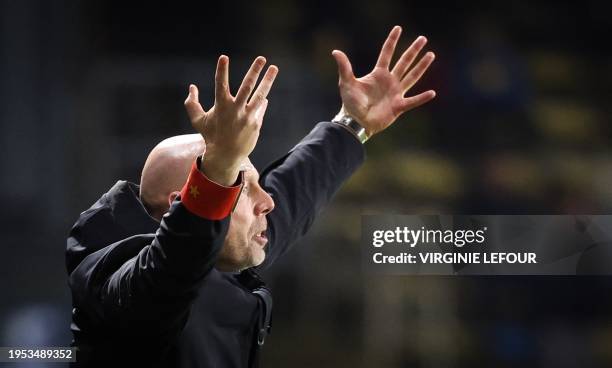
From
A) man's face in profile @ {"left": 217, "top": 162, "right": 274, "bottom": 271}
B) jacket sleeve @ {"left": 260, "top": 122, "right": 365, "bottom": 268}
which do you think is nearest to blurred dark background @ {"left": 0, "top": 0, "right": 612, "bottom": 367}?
jacket sleeve @ {"left": 260, "top": 122, "right": 365, "bottom": 268}

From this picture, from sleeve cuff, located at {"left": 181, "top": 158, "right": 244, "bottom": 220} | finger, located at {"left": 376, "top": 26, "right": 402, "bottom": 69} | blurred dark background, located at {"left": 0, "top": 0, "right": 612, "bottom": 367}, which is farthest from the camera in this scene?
blurred dark background, located at {"left": 0, "top": 0, "right": 612, "bottom": 367}

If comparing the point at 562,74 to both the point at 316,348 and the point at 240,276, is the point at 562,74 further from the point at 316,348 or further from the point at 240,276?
the point at 240,276

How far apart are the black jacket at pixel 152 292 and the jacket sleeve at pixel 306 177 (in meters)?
0.26

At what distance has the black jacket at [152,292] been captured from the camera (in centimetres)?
83

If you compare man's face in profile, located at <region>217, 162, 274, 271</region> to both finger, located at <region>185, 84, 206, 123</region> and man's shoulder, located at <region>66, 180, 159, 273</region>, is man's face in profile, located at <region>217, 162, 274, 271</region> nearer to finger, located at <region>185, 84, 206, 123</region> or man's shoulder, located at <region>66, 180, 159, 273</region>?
man's shoulder, located at <region>66, 180, 159, 273</region>

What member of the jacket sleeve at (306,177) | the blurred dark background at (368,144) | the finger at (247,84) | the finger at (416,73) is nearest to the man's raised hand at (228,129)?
the finger at (247,84)

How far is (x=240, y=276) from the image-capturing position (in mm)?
1180

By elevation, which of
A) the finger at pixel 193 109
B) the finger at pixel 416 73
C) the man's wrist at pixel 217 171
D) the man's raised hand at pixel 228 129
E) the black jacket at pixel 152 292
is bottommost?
the black jacket at pixel 152 292

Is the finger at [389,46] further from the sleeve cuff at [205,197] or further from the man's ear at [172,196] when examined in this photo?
the sleeve cuff at [205,197]

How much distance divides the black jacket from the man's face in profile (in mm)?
25

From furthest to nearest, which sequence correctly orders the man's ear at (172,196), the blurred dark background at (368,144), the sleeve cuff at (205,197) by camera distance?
the blurred dark background at (368,144)
the man's ear at (172,196)
the sleeve cuff at (205,197)

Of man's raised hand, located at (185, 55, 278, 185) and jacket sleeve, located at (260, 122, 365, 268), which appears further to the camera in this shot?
jacket sleeve, located at (260, 122, 365, 268)

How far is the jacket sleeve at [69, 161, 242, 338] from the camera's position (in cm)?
82

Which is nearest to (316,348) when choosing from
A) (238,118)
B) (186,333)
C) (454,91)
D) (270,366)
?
(270,366)
